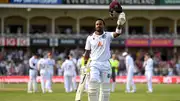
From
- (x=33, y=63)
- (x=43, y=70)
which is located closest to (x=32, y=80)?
(x=43, y=70)

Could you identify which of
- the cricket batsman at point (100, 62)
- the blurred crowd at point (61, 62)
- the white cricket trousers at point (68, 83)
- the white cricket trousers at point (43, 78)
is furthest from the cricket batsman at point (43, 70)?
the cricket batsman at point (100, 62)

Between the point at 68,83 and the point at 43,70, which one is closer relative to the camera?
the point at 43,70

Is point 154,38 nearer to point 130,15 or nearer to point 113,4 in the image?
point 130,15

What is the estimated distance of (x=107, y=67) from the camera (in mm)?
13555

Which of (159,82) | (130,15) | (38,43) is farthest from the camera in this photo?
(130,15)

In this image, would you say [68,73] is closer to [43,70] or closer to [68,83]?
[68,83]

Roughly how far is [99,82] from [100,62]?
512mm

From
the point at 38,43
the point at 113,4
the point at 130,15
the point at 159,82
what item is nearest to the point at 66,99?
the point at 113,4

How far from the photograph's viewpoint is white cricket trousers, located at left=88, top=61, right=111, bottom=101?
13.3 metres

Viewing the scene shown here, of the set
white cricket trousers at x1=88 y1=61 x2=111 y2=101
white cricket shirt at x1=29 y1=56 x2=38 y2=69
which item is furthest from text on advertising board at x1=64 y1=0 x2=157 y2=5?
white cricket trousers at x1=88 y1=61 x2=111 y2=101

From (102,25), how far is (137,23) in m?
43.0

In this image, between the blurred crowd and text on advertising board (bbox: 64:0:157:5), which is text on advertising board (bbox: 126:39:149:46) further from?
text on advertising board (bbox: 64:0:157:5)

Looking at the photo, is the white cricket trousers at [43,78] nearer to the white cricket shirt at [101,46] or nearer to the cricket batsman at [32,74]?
the cricket batsman at [32,74]

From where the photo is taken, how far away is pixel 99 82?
1341 cm
